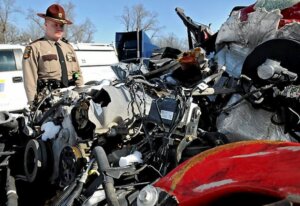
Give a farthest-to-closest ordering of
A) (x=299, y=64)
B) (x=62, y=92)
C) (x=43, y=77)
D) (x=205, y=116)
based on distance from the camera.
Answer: (x=43, y=77) < (x=62, y=92) < (x=205, y=116) < (x=299, y=64)

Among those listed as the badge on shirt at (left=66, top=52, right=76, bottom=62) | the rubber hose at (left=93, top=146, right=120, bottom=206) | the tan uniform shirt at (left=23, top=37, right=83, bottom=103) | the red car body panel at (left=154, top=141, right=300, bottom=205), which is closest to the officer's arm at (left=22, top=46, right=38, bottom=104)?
the tan uniform shirt at (left=23, top=37, right=83, bottom=103)

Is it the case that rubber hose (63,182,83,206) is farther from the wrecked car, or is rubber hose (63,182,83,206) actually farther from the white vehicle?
the white vehicle

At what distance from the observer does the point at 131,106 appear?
9.40 feet

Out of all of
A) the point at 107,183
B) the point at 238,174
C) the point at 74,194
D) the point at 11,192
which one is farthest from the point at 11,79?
the point at 238,174

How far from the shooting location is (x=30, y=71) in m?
4.17

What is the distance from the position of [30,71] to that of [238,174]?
3315 millimetres

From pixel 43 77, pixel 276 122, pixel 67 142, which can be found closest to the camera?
pixel 276 122

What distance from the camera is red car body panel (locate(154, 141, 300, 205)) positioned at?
1196mm

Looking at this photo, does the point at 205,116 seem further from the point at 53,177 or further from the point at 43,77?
the point at 43,77

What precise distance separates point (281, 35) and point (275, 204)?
151 cm

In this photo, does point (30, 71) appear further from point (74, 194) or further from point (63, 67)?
point (74, 194)

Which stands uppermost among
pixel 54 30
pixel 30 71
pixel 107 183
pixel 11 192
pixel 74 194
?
pixel 54 30

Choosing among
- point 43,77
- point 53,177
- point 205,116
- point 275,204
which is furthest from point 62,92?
point 275,204

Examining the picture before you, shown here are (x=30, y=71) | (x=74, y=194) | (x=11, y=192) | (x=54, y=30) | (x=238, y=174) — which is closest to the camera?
(x=238, y=174)
